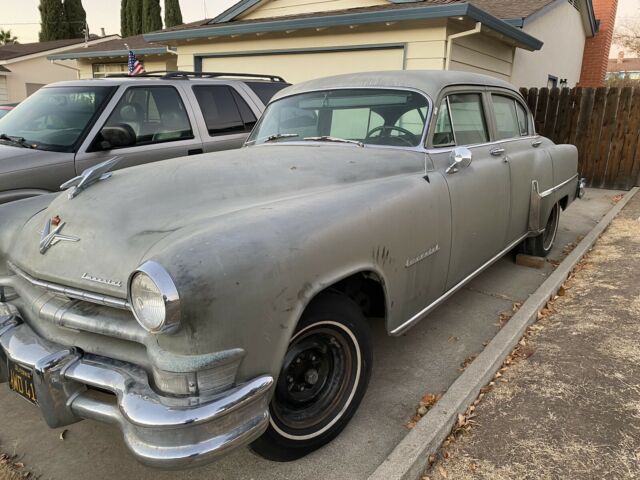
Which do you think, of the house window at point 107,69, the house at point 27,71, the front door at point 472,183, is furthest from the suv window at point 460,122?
the house at point 27,71

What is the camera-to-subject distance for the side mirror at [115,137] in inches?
181

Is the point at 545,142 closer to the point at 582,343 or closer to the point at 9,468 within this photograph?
the point at 582,343

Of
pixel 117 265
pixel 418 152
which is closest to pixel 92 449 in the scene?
pixel 117 265

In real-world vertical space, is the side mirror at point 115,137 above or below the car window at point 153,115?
below

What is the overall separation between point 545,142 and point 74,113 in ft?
15.8

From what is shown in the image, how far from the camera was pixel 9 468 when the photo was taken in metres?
2.35

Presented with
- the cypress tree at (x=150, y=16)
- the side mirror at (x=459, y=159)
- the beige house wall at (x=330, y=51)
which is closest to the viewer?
the side mirror at (x=459, y=159)

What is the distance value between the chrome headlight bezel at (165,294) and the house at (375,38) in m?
7.42

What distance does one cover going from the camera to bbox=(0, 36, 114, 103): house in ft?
79.1

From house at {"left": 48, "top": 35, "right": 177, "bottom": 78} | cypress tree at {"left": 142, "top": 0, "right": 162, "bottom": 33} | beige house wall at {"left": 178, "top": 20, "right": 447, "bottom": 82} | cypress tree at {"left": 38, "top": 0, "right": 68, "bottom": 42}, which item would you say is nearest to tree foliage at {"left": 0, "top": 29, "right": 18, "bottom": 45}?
cypress tree at {"left": 38, "top": 0, "right": 68, "bottom": 42}

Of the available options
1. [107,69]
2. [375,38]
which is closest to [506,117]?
[375,38]

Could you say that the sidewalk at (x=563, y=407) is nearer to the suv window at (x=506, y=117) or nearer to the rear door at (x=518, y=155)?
the rear door at (x=518, y=155)

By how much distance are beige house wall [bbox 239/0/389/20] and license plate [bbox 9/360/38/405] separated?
9482mm

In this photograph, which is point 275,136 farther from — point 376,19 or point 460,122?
point 376,19
